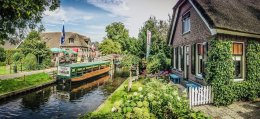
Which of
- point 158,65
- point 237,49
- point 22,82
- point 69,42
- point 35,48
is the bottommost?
point 22,82

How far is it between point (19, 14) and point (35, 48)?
30.6 meters

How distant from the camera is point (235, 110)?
37.3 ft

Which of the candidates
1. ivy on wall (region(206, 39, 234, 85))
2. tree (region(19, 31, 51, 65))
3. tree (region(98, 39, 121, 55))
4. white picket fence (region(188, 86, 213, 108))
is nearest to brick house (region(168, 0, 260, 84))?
ivy on wall (region(206, 39, 234, 85))

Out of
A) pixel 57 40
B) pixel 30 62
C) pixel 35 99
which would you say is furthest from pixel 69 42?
pixel 35 99

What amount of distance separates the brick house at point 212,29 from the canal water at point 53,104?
798cm

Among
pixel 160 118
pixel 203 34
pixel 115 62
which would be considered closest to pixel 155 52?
pixel 203 34

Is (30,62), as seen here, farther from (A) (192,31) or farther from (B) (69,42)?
(B) (69,42)

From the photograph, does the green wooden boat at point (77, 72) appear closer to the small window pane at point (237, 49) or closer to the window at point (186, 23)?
the window at point (186, 23)

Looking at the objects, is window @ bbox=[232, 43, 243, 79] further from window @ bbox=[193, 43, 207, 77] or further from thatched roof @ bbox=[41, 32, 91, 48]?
thatched roof @ bbox=[41, 32, 91, 48]

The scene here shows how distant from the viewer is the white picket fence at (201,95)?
12.2 meters

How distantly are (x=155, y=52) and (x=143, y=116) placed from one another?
2497 cm

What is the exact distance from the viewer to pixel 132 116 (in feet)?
20.6

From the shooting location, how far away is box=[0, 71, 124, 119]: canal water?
51.2 ft

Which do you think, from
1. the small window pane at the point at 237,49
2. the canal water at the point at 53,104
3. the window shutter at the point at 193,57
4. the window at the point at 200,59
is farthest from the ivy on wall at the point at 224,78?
the canal water at the point at 53,104
